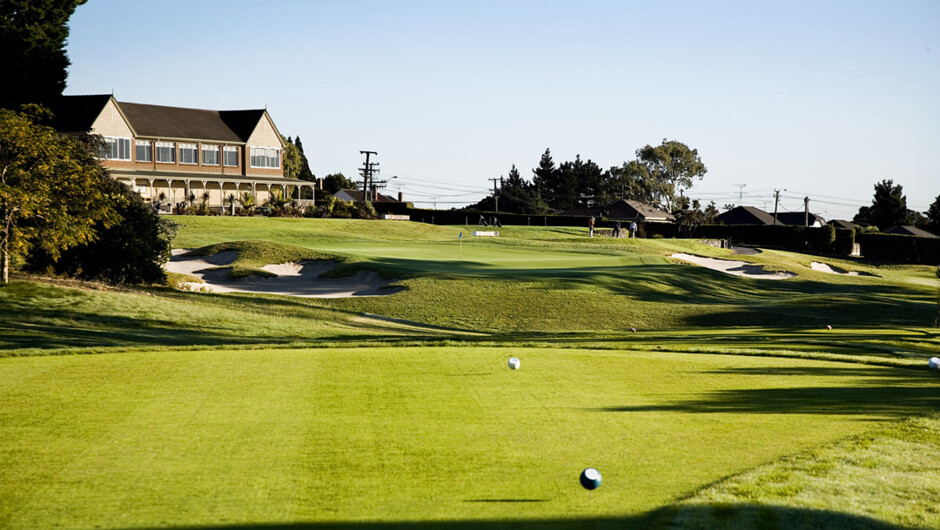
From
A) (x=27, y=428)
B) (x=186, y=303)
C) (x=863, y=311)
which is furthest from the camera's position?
(x=863, y=311)

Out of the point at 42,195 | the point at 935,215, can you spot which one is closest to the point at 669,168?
the point at 935,215

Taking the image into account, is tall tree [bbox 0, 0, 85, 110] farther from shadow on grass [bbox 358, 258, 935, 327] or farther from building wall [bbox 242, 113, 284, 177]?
building wall [bbox 242, 113, 284, 177]

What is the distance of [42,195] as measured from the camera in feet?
74.9

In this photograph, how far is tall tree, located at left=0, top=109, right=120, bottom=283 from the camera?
74.0 ft

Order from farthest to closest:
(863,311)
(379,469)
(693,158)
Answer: (693,158) → (863,311) → (379,469)

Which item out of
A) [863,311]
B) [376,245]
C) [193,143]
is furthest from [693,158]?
[863,311]

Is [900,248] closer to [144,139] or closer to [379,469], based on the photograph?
[144,139]

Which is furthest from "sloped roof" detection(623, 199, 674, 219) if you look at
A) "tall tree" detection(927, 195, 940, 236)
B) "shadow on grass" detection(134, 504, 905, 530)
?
"shadow on grass" detection(134, 504, 905, 530)

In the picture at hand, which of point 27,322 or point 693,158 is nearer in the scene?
point 27,322

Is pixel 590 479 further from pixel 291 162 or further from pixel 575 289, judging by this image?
pixel 291 162

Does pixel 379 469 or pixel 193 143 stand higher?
pixel 193 143

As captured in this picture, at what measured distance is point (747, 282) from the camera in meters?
43.2

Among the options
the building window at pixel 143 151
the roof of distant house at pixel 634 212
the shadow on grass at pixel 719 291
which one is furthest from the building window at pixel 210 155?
the roof of distant house at pixel 634 212

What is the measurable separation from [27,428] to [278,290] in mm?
27166
